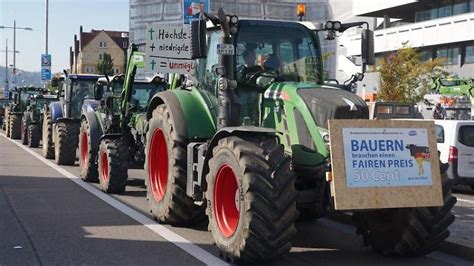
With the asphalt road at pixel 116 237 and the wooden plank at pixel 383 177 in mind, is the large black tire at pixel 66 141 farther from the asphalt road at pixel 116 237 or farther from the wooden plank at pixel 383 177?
the wooden plank at pixel 383 177

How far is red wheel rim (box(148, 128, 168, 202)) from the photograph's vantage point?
921cm

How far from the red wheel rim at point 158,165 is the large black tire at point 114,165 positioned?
232 cm

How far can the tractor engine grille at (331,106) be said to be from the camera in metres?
6.79

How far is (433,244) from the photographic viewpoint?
6879 millimetres

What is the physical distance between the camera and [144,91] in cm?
1437

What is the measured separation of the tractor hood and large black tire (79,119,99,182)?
678 centimetres

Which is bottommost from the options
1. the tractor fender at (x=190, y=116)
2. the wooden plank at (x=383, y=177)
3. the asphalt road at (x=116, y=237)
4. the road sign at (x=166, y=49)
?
the asphalt road at (x=116, y=237)

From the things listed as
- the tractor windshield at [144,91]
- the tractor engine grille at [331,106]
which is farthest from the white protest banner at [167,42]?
the tractor engine grille at [331,106]

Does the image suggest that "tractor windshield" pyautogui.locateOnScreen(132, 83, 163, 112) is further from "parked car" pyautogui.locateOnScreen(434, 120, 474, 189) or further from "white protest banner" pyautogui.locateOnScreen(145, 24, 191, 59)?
"parked car" pyautogui.locateOnScreen(434, 120, 474, 189)

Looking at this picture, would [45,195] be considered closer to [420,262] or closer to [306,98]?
[306,98]

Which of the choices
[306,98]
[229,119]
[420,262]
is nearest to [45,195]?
[229,119]

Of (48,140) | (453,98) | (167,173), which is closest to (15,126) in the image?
(48,140)

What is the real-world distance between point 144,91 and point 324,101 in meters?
8.08

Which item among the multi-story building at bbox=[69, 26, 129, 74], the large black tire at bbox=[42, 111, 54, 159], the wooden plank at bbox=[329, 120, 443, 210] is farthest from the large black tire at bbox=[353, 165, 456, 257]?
the multi-story building at bbox=[69, 26, 129, 74]
